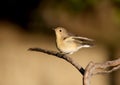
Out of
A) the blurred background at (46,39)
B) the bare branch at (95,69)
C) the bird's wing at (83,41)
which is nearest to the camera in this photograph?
the bare branch at (95,69)

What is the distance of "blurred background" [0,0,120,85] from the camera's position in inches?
184

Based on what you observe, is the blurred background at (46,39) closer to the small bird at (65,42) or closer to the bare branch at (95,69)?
the small bird at (65,42)

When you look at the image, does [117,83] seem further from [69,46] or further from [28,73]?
[69,46]

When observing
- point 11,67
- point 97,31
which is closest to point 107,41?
point 97,31

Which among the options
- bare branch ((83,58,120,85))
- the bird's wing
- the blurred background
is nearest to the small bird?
the bird's wing

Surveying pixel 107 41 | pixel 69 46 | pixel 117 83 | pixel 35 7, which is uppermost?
pixel 35 7

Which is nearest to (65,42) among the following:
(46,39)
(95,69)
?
(95,69)

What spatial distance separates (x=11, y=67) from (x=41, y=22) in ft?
1.96

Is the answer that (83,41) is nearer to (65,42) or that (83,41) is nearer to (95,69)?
(65,42)

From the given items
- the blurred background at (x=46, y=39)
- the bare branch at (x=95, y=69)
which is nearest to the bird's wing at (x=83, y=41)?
the bare branch at (x=95, y=69)

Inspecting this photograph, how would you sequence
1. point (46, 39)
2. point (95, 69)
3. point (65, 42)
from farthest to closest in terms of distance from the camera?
point (46, 39) < point (65, 42) < point (95, 69)

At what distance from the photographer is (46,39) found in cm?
512

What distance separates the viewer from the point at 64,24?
5.10 meters

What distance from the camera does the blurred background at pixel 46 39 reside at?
184 inches
